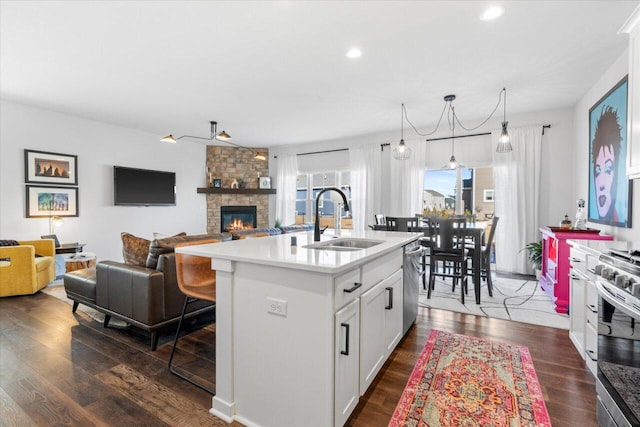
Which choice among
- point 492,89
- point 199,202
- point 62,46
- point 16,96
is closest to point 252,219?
point 199,202

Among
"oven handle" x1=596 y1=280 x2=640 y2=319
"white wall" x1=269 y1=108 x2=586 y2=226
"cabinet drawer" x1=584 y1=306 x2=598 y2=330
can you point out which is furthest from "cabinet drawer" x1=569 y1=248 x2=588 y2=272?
"white wall" x1=269 y1=108 x2=586 y2=226

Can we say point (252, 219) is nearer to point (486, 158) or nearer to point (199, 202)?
point (199, 202)

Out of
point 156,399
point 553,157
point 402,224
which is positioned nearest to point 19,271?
point 156,399

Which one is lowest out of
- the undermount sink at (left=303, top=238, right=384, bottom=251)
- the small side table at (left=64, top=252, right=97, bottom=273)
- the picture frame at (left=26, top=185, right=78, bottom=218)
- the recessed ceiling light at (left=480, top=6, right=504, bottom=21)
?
the small side table at (left=64, top=252, right=97, bottom=273)

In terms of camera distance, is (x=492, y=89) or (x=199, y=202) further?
(x=199, y=202)

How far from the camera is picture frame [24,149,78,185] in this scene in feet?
15.4

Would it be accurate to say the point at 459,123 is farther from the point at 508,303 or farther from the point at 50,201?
the point at 50,201

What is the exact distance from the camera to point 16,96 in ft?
14.1

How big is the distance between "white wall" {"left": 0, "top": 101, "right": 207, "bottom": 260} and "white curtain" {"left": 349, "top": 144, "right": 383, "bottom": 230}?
12.0 feet

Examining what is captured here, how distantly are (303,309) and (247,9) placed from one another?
2.31 meters

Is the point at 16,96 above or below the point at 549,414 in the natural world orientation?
above

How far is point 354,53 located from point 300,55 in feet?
1.80

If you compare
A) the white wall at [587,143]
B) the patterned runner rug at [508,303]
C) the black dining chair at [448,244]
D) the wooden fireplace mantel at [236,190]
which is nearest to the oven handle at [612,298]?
the patterned runner rug at [508,303]

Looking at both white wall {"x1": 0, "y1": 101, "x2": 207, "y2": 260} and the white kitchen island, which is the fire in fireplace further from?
the white kitchen island
